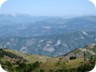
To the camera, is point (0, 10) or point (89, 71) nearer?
point (89, 71)

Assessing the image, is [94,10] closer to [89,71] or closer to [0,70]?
[89,71]

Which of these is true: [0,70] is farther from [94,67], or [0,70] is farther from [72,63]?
[72,63]

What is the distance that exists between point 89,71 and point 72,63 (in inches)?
535

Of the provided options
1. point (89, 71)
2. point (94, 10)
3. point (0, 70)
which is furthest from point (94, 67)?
point (0, 70)

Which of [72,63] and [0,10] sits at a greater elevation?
[0,10]

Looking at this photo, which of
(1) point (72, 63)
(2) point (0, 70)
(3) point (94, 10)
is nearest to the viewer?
(2) point (0, 70)

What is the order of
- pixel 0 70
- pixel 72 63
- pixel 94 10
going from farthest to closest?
pixel 72 63 < pixel 94 10 < pixel 0 70

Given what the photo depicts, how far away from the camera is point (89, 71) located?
226 inches

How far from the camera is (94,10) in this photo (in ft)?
20.2

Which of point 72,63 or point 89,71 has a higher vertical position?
point 89,71

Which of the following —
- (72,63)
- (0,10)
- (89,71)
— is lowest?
(72,63)

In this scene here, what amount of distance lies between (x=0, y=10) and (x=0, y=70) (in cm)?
140

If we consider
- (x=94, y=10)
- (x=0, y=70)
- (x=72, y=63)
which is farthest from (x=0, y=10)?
(x=72, y=63)

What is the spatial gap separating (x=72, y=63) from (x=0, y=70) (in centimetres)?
1405
